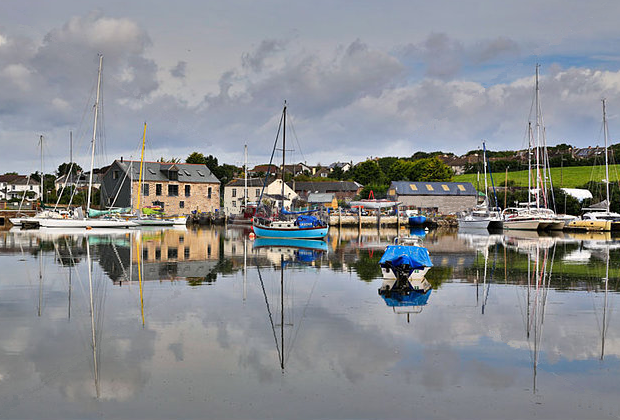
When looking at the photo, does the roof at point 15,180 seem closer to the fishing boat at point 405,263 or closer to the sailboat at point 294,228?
the sailboat at point 294,228

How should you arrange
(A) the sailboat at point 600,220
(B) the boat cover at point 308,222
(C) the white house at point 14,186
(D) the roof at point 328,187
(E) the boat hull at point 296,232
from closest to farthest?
(E) the boat hull at point 296,232, (B) the boat cover at point 308,222, (A) the sailboat at point 600,220, (D) the roof at point 328,187, (C) the white house at point 14,186

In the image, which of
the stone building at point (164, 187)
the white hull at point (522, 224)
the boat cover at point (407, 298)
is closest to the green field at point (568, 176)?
the white hull at point (522, 224)

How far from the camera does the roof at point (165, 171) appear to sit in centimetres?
8781

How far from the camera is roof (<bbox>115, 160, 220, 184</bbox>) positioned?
8781 cm

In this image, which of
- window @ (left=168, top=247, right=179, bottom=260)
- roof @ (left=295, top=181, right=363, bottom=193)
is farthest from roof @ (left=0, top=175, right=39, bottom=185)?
window @ (left=168, top=247, right=179, bottom=260)

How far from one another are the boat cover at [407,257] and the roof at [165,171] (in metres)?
69.7

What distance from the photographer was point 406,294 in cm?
2062

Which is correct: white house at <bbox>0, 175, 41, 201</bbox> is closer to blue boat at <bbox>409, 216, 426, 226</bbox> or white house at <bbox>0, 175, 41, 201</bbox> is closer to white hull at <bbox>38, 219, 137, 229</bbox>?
white hull at <bbox>38, 219, 137, 229</bbox>

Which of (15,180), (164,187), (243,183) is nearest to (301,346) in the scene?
(164,187)

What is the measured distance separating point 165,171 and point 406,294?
74.7 meters

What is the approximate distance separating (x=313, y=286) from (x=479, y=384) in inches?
489

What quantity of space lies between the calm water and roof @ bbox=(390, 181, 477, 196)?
69.0 meters

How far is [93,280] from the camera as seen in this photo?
23469mm

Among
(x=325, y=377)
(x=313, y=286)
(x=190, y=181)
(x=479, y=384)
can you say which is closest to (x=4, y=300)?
(x=313, y=286)
